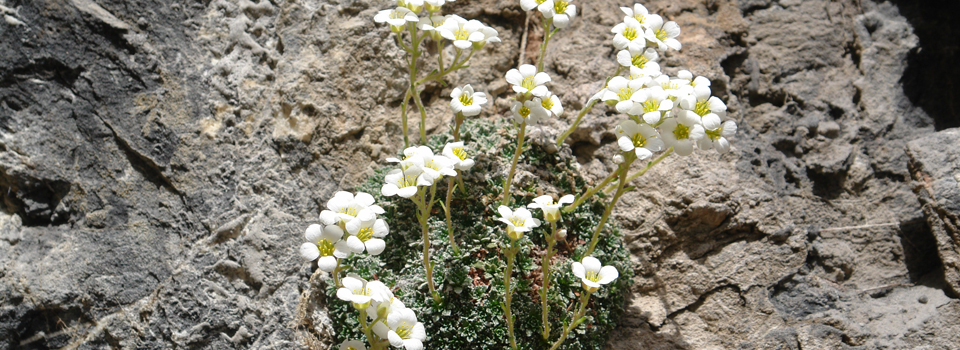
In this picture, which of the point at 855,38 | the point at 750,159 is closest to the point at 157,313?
the point at 750,159

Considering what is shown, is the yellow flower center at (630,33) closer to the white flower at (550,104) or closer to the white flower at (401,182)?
the white flower at (550,104)

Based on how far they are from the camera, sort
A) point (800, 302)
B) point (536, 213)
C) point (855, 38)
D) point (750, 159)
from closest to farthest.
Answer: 1. point (536, 213)
2. point (800, 302)
3. point (750, 159)
4. point (855, 38)

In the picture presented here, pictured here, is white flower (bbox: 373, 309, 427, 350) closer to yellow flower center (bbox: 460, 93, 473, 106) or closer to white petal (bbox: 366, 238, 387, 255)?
white petal (bbox: 366, 238, 387, 255)

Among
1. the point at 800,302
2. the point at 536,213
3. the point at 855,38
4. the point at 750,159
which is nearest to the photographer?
the point at 536,213

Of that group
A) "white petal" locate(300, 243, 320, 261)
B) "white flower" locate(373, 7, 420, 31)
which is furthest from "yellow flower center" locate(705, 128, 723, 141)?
"white petal" locate(300, 243, 320, 261)

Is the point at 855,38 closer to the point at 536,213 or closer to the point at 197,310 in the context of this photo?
the point at 536,213

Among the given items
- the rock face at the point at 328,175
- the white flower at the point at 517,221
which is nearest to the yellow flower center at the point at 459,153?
the white flower at the point at 517,221
